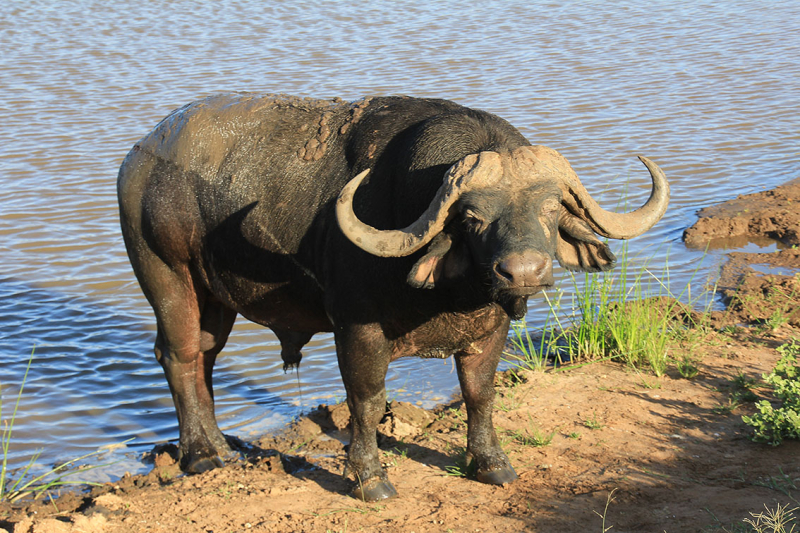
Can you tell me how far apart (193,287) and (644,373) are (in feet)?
8.88

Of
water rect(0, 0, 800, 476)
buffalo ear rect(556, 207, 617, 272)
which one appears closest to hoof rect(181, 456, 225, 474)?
water rect(0, 0, 800, 476)

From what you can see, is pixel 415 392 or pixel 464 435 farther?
pixel 415 392

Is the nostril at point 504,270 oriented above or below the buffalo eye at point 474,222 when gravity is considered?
below

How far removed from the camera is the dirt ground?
13.1 feet

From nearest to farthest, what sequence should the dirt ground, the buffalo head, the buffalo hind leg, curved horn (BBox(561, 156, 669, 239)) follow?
the buffalo head < curved horn (BBox(561, 156, 669, 239)) < the dirt ground < the buffalo hind leg

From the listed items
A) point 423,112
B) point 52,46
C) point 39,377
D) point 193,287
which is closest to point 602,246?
point 423,112

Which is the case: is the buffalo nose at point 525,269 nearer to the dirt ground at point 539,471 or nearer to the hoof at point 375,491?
the dirt ground at point 539,471

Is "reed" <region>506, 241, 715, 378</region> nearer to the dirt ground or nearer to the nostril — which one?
the dirt ground

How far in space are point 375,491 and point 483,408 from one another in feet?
2.21

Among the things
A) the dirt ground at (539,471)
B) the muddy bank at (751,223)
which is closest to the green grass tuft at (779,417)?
the dirt ground at (539,471)

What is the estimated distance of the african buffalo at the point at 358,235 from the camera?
3.55 metres

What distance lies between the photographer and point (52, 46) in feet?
49.1

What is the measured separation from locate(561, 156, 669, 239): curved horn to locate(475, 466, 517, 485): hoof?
4.39ft

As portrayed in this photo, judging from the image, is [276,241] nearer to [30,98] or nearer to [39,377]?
[39,377]
